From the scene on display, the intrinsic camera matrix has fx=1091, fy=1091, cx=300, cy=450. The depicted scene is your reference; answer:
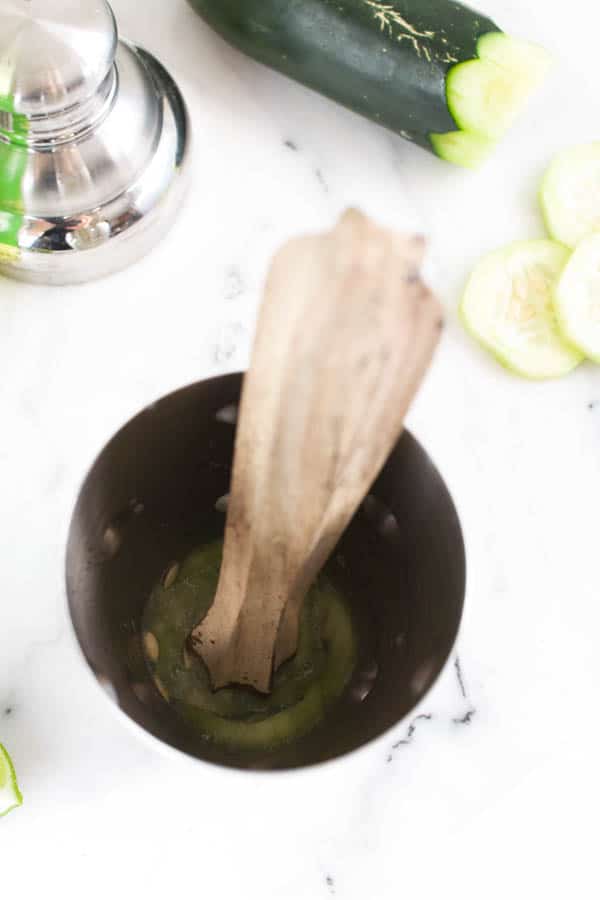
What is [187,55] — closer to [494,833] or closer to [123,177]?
[123,177]

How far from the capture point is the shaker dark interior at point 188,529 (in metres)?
0.55

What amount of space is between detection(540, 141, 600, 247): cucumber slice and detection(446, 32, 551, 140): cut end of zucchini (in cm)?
6

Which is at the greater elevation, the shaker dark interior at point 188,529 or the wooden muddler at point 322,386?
the wooden muddler at point 322,386

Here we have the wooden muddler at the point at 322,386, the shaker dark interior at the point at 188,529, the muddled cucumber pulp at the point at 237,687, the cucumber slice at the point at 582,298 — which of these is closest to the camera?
the wooden muddler at the point at 322,386

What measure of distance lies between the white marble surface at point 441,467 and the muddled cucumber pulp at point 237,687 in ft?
0.20

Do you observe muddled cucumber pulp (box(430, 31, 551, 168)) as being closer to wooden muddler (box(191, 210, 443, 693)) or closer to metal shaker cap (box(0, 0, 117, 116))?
metal shaker cap (box(0, 0, 117, 116))

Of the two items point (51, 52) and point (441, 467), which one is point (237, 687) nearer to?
point (441, 467)

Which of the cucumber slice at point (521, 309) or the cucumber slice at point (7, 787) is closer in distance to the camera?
the cucumber slice at point (7, 787)

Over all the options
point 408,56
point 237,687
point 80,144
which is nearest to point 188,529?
point 237,687

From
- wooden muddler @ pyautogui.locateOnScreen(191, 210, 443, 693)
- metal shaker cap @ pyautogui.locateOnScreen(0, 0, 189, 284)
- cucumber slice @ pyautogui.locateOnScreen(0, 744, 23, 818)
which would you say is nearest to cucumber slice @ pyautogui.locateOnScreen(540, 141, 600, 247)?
metal shaker cap @ pyautogui.locateOnScreen(0, 0, 189, 284)

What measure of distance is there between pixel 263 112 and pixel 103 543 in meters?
0.43

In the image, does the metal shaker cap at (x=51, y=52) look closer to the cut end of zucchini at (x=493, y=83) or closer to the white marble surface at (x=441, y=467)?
the white marble surface at (x=441, y=467)

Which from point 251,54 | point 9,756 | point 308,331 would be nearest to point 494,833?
point 9,756

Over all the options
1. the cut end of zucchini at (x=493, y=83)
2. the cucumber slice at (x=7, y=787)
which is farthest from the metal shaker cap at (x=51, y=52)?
the cucumber slice at (x=7, y=787)
